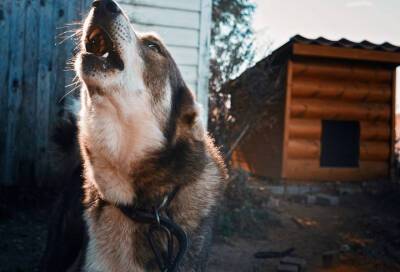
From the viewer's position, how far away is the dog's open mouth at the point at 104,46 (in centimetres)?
223

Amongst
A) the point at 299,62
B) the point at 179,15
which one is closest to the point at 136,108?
the point at 179,15

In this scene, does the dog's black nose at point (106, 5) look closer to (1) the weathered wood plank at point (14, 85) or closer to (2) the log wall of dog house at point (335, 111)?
(1) the weathered wood plank at point (14, 85)

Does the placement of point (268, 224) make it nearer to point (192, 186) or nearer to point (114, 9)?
point (192, 186)

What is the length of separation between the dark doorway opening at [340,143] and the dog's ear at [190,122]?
6.92m

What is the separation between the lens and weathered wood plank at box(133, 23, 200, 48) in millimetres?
5312

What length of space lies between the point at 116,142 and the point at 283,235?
370 cm

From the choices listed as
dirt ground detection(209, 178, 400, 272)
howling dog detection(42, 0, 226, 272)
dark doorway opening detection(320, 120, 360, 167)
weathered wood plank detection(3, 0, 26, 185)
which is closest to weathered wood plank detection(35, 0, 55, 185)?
weathered wood plank detection(3, 0, 26, 185)

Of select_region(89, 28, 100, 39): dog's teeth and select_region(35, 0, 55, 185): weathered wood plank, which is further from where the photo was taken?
select_region(35, 0, 55, 185): weathered wood plank

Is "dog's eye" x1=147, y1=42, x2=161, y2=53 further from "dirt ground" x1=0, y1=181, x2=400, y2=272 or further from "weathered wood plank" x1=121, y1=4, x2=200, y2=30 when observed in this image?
"weathered wood plank" x1=121, y1=4, x2=200, y2=30

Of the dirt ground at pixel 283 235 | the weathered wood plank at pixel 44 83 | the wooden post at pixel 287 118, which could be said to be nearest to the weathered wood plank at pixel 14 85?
the weathered wood plank at pixel 44 83

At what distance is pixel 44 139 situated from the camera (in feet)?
17.8

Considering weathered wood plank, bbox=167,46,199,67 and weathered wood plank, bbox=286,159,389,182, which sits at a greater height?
weathered wood plank, bbox=167,46,199,67

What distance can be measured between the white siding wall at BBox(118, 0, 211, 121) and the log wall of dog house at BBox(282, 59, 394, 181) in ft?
Answer: 9.57

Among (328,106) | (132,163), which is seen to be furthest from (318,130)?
(132,163)
